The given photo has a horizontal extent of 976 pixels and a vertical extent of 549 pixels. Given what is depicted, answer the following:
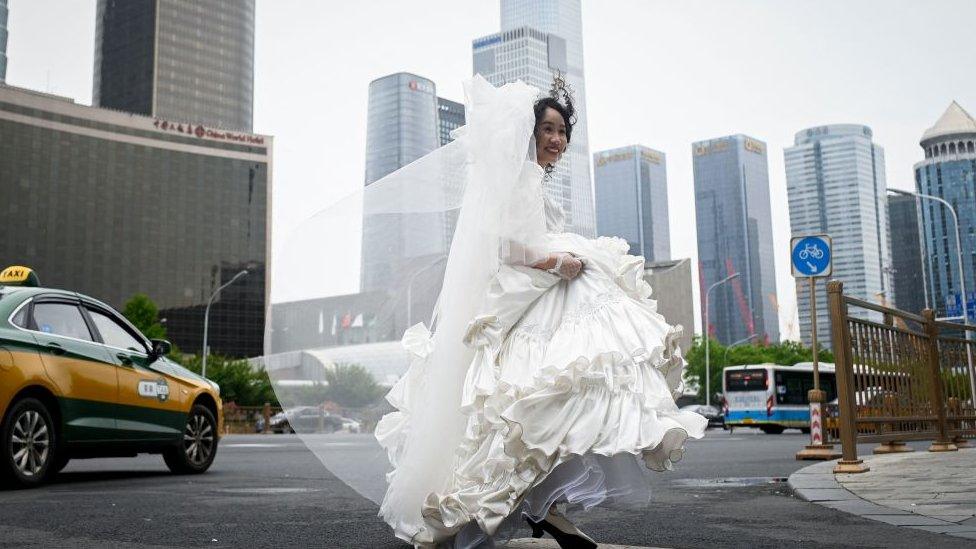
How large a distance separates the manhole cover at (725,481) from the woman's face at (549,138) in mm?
4170

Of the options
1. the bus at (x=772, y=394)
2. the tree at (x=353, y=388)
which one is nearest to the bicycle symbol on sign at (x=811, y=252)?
the tree at (x=353, y=388)

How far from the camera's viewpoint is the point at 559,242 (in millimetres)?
4152

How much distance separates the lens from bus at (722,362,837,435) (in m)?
34.5

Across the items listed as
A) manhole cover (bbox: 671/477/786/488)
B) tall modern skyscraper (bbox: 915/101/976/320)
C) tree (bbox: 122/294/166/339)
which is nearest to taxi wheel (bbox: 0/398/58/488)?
manhole cover (bbox: 671/477/786/488)

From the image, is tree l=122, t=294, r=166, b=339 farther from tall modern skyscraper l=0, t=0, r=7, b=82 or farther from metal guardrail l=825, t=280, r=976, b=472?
tall modern skyscraper l=0, t=0, r=7, b=82

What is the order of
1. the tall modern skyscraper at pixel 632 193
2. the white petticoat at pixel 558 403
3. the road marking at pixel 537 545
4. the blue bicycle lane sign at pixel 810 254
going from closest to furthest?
the white petticoat at pixel 558 403
the road marking at pixel 537 545
the blue bicycle lane sign at pixel 810 254
the tall modern skyscraper at pixel 632 193

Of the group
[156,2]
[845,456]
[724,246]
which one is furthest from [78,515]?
[724,246]

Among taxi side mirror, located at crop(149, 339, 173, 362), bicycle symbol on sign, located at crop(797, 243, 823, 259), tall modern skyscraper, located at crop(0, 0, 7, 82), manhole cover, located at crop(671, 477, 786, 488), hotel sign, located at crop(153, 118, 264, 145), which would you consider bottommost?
manhole cover, located at crop(671, 477, 786, 488)

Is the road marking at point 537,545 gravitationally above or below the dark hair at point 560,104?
below

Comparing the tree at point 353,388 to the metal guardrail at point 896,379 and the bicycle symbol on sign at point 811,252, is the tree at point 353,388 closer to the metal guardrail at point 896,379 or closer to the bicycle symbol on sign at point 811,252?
the metal guardrail at point 896,379

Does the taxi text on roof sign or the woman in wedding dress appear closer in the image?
the woman in wedding dress

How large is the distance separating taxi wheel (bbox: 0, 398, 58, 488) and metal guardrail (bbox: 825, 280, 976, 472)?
21.6 feet

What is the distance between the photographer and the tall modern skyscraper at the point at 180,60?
441 ft

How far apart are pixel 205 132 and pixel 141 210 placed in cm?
1227
